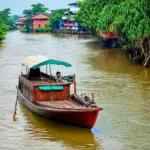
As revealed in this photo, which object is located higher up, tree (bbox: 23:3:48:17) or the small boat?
tree (bbox: 23:3:48:17)

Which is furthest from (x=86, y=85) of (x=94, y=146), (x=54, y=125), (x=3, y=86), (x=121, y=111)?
(x=94, y=146)

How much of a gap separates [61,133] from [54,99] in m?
1.80

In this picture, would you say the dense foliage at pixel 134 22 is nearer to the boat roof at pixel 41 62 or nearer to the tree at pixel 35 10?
the boat roof at pixel 41 62

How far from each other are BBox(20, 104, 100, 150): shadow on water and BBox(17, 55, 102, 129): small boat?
26 cm

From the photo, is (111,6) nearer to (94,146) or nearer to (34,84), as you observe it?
(34,84)

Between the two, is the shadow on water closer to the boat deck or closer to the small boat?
the small boat

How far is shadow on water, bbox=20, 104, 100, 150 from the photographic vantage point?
13.5 metres

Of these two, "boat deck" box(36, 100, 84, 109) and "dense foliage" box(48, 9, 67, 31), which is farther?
"dense foliage" box(48, 9, 67, 31)

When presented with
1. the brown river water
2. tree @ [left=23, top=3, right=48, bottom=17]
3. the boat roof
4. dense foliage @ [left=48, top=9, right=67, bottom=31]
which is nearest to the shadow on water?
the brown river water

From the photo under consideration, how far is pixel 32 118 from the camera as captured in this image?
1645 cm

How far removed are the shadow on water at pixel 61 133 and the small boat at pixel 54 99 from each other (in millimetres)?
264

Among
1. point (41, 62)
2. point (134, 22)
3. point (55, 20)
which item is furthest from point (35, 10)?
point (41, 62)

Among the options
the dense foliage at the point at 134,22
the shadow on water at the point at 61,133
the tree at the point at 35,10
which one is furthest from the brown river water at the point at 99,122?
the tree at the point at 35,10

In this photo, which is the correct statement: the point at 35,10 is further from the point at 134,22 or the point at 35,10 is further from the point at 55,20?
the point at 134,22
